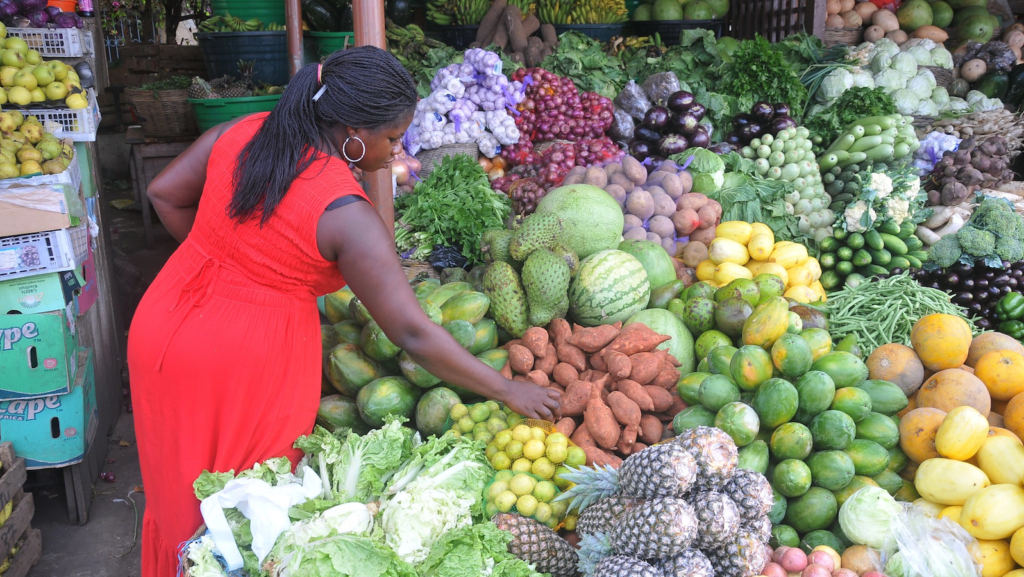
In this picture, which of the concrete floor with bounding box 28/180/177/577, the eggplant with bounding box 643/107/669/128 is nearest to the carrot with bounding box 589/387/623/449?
the concrete floor with bounding box 28/180/177/577

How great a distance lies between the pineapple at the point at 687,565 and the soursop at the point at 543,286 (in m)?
1.45

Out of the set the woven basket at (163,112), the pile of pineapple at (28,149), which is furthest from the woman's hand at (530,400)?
the woven basket at (163,112)

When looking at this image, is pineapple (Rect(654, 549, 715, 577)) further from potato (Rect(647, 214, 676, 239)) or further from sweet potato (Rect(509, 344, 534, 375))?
potato (Rect(647, 214, 676, 239))

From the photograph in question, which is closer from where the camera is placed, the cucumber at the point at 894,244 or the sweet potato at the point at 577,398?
the sweet potato at the point at 577,398

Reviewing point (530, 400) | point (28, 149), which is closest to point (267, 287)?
point (530, 400)

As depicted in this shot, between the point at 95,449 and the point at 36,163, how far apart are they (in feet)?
5.71

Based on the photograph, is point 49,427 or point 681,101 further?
point 681,101

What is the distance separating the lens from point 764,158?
18.4 ft

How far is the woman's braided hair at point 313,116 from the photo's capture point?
1920mm

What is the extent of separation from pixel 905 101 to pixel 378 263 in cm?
642

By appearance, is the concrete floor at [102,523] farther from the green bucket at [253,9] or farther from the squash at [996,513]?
the green bucket at [253,9]

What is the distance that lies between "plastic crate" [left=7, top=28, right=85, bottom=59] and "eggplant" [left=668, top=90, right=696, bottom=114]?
448cm

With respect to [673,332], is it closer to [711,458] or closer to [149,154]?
[711,458]

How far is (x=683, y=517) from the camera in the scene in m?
1.74
